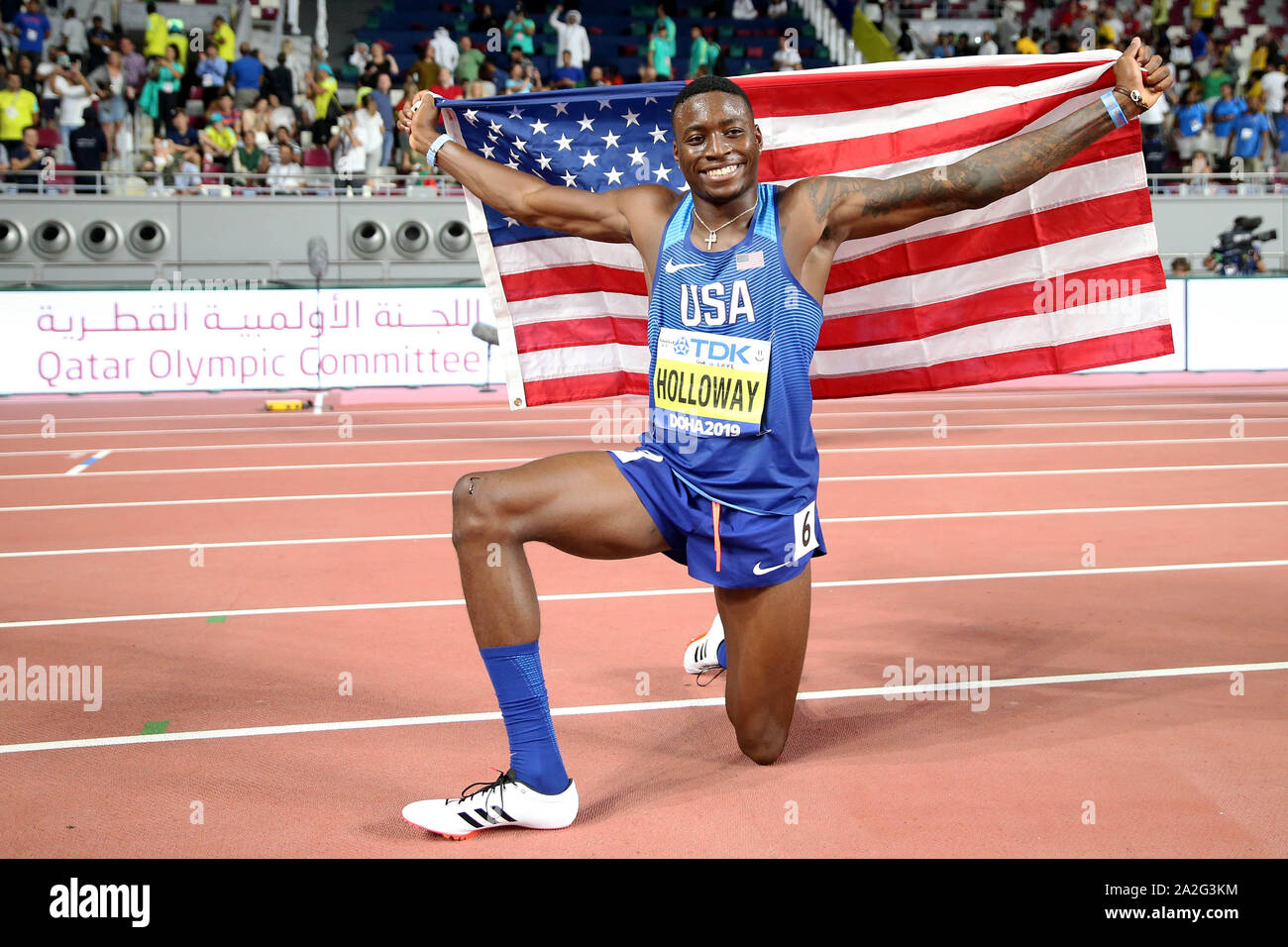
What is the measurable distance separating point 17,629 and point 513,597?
3.41m

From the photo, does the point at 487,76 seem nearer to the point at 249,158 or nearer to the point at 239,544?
the point at 249,158

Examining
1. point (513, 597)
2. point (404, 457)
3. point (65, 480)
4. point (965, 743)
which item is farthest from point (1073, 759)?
point (65, 480)

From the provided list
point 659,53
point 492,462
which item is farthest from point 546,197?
point 659,53

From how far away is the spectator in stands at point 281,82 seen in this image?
804 inches

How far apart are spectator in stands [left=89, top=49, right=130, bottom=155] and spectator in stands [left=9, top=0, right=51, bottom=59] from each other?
3.11 feet

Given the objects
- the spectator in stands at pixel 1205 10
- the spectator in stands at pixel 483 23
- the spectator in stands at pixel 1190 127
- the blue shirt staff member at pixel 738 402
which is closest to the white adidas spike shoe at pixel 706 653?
the blue shirt staff member at pixel 738 402

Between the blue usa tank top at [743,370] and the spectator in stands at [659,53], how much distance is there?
1935cm

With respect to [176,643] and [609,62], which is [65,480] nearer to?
[176,643]

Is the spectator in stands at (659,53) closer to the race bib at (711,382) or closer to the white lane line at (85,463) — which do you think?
the white lane line at (85,463)

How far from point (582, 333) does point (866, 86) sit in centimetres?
157

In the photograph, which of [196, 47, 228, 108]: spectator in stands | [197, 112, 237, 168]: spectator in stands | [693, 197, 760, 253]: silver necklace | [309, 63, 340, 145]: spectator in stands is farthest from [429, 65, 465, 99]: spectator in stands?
[693, 197, 760, 253]: silver necklace

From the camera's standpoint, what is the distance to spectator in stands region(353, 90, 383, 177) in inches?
797

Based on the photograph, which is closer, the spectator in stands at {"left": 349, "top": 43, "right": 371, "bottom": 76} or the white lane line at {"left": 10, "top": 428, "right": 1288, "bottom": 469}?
the white lane line at {"left": 10, "top": 428, "right": 1288, "bottom": 469}

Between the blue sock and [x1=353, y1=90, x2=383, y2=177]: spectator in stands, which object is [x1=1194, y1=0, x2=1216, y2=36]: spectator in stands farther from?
the blue sock
